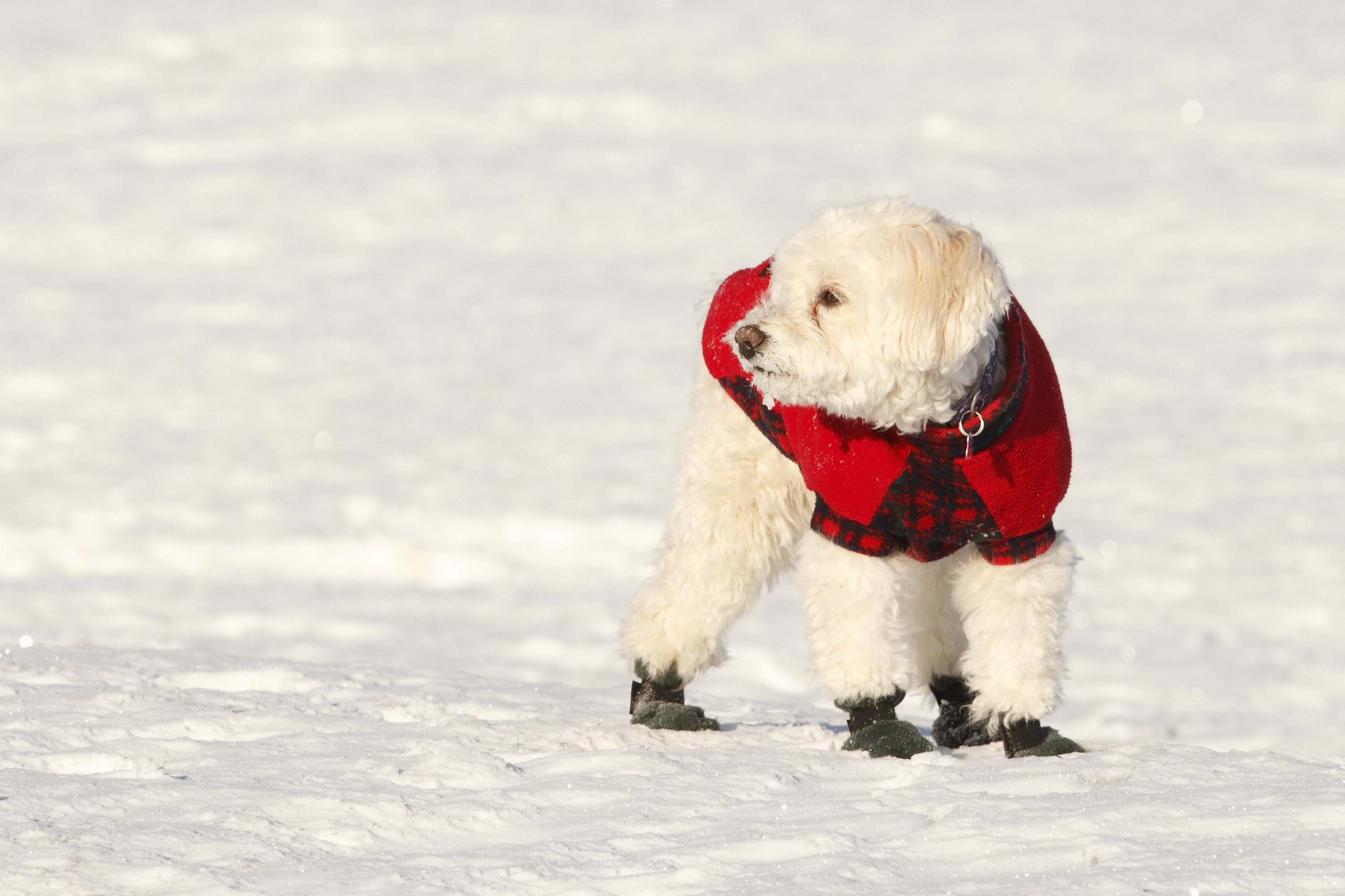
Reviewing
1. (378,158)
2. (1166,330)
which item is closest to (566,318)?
(378,158)

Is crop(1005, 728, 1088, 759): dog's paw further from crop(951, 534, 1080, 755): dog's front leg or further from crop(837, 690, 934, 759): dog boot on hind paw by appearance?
crop(837, 690, 934, 759): dog boot on hind paw

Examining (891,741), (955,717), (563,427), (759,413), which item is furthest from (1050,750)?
(563,427)

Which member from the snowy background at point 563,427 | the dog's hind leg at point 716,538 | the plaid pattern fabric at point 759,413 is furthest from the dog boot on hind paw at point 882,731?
the plaid pattern fabric at point 759,413

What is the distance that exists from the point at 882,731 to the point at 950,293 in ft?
4.15

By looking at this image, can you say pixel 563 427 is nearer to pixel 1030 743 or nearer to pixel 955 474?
pixel 1030 743

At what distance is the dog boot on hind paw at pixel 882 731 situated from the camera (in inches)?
161

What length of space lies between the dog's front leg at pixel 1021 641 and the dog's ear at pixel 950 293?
0.69m

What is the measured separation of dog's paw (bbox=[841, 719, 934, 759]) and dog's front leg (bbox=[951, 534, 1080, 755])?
21cm

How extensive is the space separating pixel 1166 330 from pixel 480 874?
10012 millimetres

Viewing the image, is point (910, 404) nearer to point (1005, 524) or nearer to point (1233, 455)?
point (1005, 524)

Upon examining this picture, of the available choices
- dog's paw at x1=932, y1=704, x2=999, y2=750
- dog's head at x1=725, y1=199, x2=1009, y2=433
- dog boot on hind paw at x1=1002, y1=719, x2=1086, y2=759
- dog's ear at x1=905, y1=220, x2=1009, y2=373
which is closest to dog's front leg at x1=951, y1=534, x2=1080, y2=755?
dog boot on hind paw at x1=1002, y1=719, x2=1086, y2=759

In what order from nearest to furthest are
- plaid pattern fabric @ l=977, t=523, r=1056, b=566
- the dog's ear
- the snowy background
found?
the snowy background < the dog's ear < plaid pattern fabric @ l=977, t=523, r=1056, b=566

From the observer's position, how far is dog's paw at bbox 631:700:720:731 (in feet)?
15.1

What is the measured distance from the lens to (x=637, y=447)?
10516 mm
